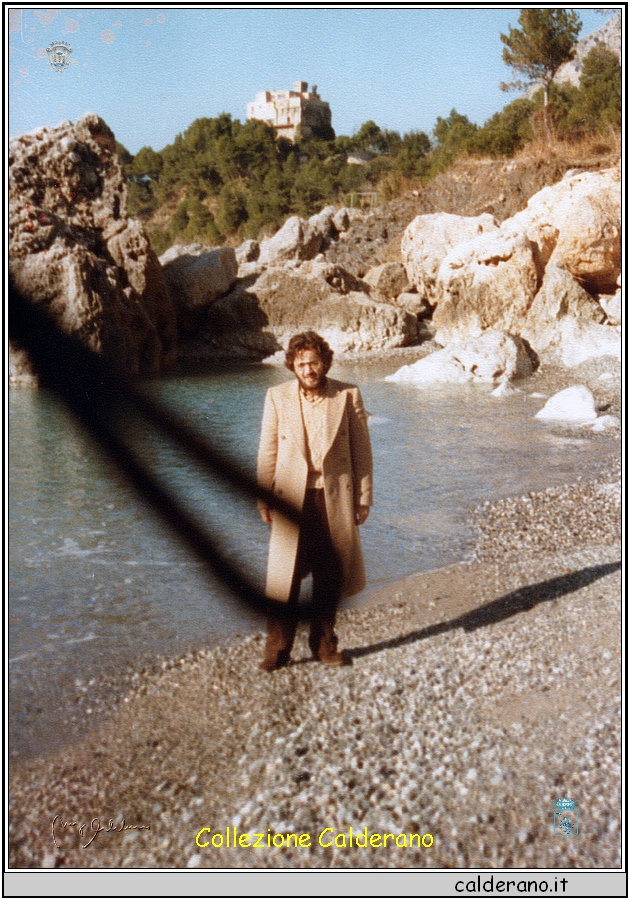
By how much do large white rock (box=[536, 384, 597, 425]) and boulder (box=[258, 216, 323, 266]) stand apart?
37.9 feet

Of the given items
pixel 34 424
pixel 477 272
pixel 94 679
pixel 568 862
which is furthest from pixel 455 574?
pixel 477 272

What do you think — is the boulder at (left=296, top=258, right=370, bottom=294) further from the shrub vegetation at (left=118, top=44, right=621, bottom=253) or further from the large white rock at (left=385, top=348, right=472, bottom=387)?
the large white rock at (left=385, top=348, right=472, bottom=387)

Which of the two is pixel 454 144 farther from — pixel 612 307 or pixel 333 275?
pixel 612 307

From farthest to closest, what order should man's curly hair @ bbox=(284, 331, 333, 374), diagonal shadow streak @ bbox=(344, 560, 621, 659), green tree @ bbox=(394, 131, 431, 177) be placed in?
green tree @ bbox=(394, 131, 431, 177) → diagonal shadow streak @ bbox=(344, 560, 621, 659) → man's curly hair @ bbox=(284, 331, 333, 374)

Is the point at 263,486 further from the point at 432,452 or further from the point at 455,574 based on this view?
the point at 432,452

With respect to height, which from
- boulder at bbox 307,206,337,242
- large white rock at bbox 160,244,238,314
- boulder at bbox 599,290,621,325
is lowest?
boulder at bbox 599,290,621,325

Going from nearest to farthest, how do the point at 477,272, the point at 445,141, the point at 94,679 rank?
the point at 94,679 < the point at 477,272 < the point at 445,141

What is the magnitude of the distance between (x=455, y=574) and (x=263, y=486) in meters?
2.12

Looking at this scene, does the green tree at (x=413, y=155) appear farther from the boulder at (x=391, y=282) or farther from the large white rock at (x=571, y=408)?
the large white rock at (x=571, y=408)

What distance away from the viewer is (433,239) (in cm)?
1720

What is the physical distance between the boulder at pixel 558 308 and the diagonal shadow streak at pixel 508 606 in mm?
9153

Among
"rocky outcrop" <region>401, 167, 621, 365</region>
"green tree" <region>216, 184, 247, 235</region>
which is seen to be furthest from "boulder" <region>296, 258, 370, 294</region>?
"green tree" <region>216, 184, 247, 235</region>

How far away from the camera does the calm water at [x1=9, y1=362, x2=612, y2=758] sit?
437 cm

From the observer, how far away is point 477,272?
49.2 feet
